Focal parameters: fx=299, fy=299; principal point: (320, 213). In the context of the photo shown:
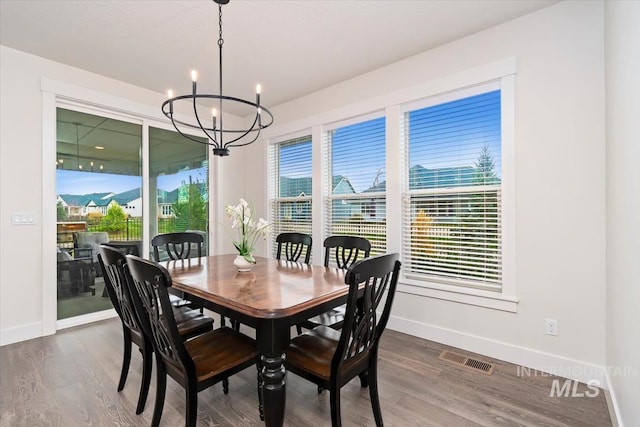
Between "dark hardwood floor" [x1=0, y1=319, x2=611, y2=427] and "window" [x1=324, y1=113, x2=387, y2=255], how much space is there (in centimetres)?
146

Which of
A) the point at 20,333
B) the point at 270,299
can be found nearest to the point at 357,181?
the point at 270,299

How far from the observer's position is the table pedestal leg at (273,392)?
1.37m

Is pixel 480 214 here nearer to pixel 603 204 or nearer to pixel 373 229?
pixel 603 204

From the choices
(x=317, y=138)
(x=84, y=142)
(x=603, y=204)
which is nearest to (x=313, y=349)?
Answer: (x=603, y=204)

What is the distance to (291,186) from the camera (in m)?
4.36

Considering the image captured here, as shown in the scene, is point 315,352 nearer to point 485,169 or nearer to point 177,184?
point 485,169

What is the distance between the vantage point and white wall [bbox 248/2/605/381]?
7.00 ft

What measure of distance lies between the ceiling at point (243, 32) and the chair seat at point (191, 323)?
7.64 feet

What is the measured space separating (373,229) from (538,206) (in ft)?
5.09

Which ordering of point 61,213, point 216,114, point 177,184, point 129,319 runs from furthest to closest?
point 177,184 < point 61,213 < point 216,114 < point 129,319

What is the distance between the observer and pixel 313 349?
5.47 ft

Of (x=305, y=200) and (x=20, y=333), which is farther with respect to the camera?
(x=305, y=200)

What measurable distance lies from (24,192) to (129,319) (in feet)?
7.28

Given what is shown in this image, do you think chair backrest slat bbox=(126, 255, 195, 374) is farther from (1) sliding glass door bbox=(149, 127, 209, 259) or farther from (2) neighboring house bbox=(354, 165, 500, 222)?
(1) sliding glass door bbox=(149, 127, 209, 259)
